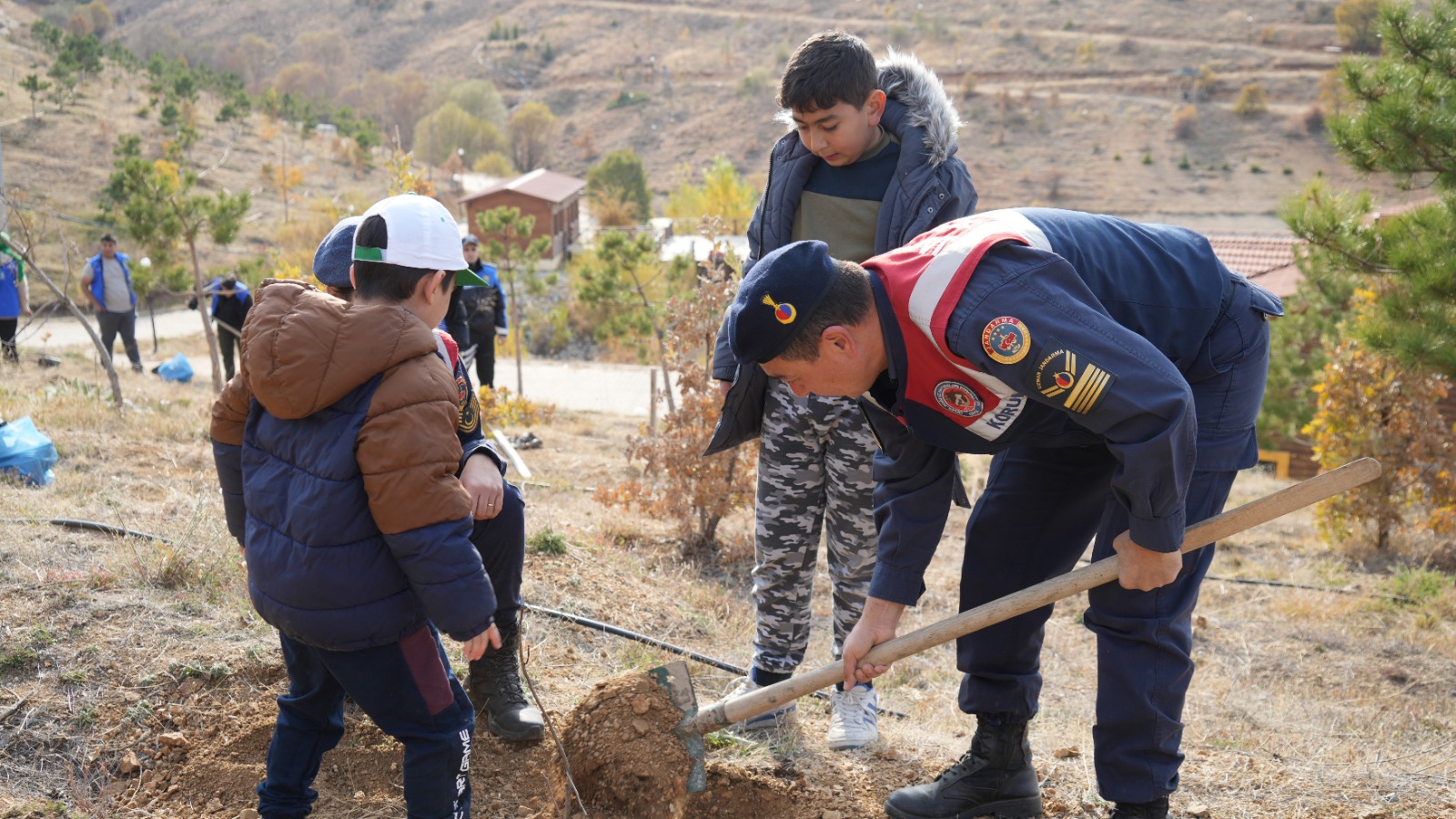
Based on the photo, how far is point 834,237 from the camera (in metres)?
2.81

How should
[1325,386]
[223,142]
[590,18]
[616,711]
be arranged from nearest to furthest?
[616,711] → [1325,386] → [223,142] → [590,18]

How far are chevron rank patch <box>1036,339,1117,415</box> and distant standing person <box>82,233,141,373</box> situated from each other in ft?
35.1

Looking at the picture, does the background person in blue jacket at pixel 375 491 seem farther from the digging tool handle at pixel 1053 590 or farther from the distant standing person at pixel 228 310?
the distant standing person at pixel 228 310

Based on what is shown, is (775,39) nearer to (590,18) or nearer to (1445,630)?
(590,18)

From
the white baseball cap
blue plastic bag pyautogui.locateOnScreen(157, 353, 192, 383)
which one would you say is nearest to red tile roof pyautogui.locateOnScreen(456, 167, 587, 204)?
blue plastic bag pyautogui.locateOnScreen(157, 353, 192, 383)

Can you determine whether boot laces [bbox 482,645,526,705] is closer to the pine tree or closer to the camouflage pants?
the camouflage pants

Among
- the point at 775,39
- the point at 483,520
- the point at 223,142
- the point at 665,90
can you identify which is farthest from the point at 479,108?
the point at 483,520

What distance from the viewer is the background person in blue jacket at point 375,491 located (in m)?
1.81

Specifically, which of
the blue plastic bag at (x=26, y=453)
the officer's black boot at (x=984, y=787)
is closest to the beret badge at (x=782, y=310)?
the officer's black boot at (x=984, y=787)

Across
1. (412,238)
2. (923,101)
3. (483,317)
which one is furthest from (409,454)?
(483,317)

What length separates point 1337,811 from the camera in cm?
249

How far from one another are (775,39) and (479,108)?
24.4 meters

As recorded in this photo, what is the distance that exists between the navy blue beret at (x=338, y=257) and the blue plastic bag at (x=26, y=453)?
121 inches

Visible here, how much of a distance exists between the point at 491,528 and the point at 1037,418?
1.32 metres
